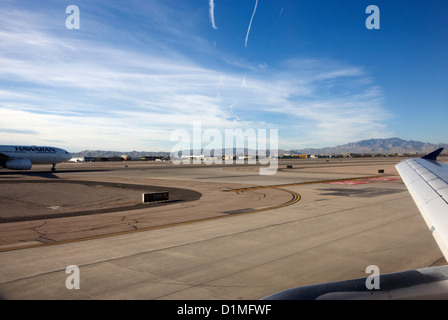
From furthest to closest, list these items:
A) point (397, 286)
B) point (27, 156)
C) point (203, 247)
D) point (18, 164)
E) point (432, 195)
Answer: point (27, 156), point (18, 164), point (203, 247), point (432, 195), point (397, 286)

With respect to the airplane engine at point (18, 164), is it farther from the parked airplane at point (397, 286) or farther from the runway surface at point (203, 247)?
the parked airplane at point (397, 286)

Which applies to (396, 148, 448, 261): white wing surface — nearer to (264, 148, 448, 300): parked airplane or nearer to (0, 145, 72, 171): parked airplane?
(264, 148, 448, 300): parked airplane

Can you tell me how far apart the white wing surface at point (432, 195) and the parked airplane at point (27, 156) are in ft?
183

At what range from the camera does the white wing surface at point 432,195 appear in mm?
4934

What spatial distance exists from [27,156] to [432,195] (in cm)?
6021

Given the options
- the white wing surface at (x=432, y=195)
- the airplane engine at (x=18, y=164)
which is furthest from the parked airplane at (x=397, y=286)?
the airplane engine at (x=18, y=164)

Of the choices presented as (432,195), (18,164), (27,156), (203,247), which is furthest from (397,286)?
(27,156)

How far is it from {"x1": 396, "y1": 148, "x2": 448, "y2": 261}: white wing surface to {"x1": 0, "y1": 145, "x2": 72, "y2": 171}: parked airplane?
5583 centimetres

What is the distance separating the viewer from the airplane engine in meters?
49.3

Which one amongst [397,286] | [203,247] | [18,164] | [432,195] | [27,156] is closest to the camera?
[397,286]

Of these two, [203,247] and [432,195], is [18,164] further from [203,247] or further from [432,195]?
[432,195]

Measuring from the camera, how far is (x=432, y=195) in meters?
6.62
